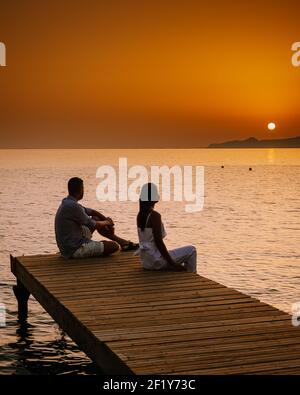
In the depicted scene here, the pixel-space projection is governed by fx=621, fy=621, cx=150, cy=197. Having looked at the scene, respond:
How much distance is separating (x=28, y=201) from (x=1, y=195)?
27.5 feet

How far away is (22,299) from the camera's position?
1450cm

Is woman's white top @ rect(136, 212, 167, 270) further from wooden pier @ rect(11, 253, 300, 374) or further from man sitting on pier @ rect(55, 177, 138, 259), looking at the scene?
man sitting on pier @ rect(55, 177, 138, 259)

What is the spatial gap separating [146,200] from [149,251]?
1.04 meters

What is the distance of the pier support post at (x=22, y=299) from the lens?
1438 cm

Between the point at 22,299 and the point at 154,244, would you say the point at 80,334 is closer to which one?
the point at 154,244

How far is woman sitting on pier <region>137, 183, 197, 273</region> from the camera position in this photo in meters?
11.5

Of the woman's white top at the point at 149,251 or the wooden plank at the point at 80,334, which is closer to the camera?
the wooden plank at the point at 80,334

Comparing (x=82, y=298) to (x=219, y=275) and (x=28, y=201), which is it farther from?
(x=28, y=201)

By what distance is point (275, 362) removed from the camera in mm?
7102

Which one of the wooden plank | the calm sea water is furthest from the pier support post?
the wooden plank

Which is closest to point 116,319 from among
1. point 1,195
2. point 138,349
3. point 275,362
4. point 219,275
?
point 138,349

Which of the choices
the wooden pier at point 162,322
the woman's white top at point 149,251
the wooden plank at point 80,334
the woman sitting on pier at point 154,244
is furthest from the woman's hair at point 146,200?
the wooden plank at point 80,334

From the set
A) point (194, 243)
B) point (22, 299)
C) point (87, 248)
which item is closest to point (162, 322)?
point (87, 248)

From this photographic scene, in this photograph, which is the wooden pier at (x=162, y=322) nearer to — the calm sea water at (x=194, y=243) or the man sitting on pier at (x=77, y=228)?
the man sitting on pier at (x=77, y=228)
